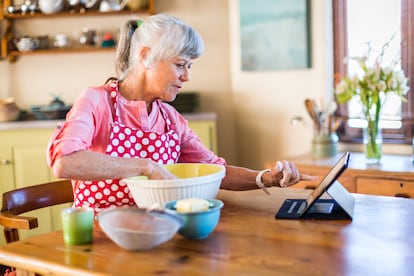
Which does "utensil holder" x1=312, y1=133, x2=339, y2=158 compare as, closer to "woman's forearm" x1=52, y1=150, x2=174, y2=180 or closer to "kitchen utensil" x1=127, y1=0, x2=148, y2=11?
"kitchen utensil" x1=127, y1=0, x2=148, y2=11

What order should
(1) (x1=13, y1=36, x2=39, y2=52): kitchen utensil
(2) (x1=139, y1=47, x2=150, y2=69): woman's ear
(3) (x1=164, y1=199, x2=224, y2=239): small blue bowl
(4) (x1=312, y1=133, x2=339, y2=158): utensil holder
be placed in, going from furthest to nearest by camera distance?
(1) (x1=13, y1=36, x2=39, y2=52): kitchen utensil
(4) (x1=312, y1=133, x2=339, y2=158): utensil holder
(2) (x1=139, y1=47, x2=150, y2=69): woman's ear
(3) (x1=164, y1=199, x2=224, y2=239): small blue bowl

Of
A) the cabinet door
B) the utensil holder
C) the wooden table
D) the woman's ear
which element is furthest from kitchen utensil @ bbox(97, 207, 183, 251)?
the cabinet door

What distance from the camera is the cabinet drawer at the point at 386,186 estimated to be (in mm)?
3268

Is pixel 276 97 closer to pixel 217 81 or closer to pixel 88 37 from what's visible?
pixel 217 81

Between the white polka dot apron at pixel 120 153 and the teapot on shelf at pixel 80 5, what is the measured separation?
203 cm

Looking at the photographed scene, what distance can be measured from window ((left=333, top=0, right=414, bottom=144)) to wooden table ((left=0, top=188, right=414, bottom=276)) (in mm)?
1931

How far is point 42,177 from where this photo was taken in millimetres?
4004

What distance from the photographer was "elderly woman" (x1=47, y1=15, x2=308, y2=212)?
220 cm

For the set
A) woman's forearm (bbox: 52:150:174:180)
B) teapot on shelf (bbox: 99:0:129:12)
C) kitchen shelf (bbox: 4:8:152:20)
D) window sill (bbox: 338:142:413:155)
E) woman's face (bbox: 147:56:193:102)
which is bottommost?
window sill (bbox: 338:142:413:155)

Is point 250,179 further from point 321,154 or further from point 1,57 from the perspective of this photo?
point 1,57

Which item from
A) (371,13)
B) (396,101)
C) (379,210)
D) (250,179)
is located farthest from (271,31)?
(379,210)

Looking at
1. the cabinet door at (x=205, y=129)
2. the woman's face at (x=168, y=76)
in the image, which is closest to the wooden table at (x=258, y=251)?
the woman's face at (x=168, y=76)

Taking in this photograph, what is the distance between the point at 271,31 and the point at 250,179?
6.47ft

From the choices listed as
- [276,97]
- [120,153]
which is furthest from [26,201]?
[276,97]
